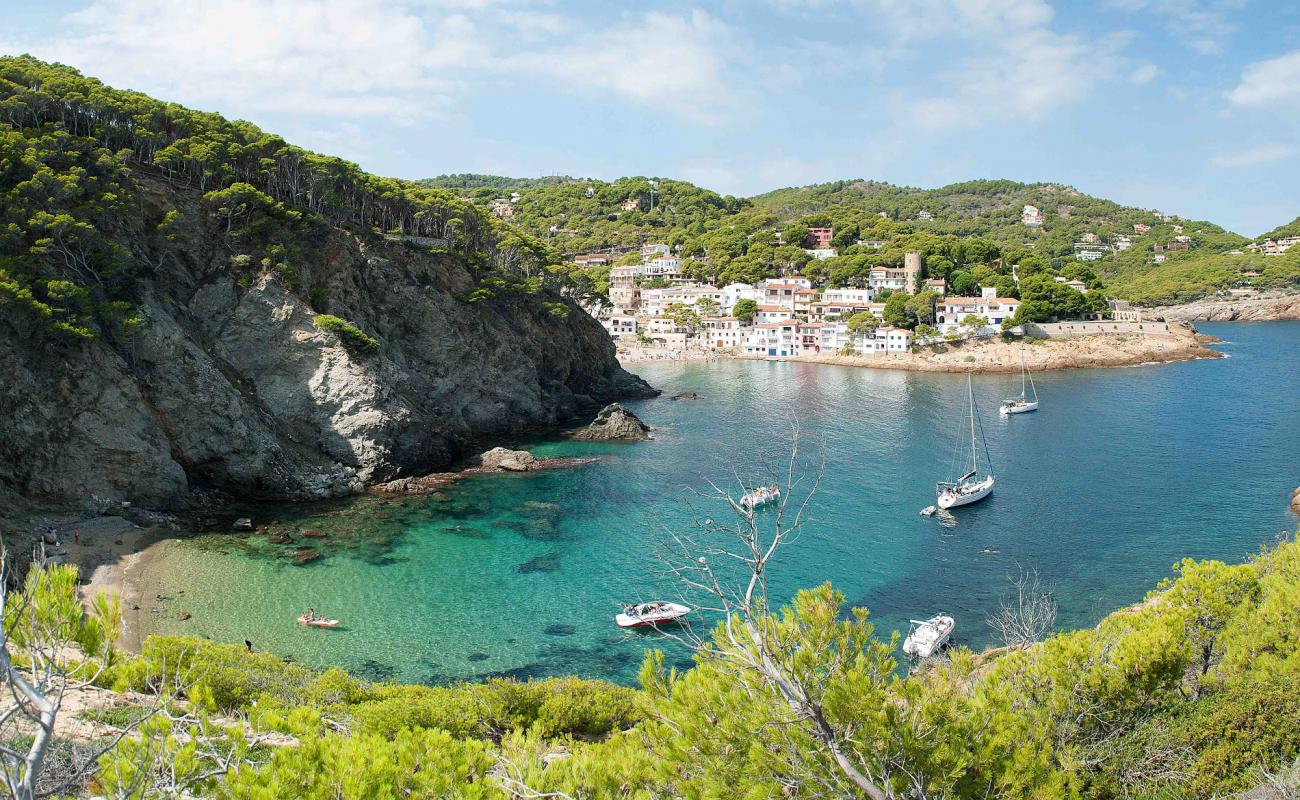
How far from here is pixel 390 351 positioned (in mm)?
42656

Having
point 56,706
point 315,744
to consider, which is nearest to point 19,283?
point 315,744

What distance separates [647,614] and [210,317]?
26.2 m

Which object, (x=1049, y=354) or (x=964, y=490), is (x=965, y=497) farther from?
(x=1049, y=354)

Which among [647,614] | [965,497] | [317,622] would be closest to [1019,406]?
[965,497]

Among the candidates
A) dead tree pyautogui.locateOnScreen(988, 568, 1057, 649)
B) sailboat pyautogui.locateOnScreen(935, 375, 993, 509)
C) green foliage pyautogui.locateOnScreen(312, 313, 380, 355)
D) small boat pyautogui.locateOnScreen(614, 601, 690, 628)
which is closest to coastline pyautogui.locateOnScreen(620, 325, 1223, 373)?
sailboat pyautogui.locateOnScreen(935, 375, 993, 509)

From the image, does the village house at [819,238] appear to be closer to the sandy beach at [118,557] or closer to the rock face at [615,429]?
the rock face at [615,429]

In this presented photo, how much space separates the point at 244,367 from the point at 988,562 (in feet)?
109

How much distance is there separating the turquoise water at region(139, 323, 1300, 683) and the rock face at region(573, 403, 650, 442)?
126 centimetres

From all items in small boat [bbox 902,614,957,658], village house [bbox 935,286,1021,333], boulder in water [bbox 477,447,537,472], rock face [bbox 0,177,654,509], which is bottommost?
small boat [bbox 902,614,957,658]

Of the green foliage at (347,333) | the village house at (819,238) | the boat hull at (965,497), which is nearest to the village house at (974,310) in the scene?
the village house at (819,238)

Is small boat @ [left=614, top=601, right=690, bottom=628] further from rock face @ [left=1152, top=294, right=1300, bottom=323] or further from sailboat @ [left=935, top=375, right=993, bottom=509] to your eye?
rock face @ [left=1152, top=294, right=1300, bottom=323]

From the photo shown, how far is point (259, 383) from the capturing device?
3572cm

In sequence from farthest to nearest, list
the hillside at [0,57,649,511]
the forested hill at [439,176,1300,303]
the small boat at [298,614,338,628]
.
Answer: the forested hill at [439,176,1300,303], the hillside at [0,57,649,511], the small boat at [298,614,338,628]

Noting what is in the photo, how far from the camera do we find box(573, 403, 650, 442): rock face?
48.1 meters
